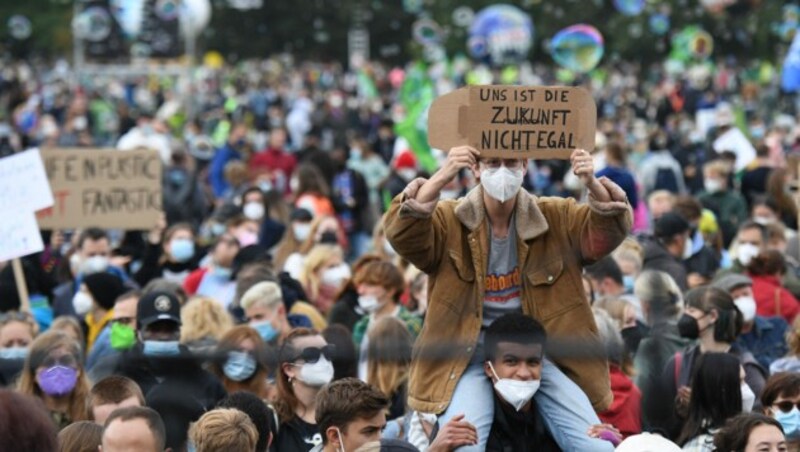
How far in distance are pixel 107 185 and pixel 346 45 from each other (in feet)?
185

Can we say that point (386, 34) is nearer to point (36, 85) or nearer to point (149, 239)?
point (36, 85)

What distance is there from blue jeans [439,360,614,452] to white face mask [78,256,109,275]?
5910 millimetres

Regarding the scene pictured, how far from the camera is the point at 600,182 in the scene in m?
6.53

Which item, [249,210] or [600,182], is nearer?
[600,182]

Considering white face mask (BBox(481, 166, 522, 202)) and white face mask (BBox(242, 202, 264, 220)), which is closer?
white face mask (BBox(481, 166, 522, 202))

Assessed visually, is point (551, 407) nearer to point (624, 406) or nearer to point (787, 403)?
point (787, 403)

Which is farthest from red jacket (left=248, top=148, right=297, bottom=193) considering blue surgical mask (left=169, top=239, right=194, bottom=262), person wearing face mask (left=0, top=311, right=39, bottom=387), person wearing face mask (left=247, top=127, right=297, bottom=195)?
person wearing face mask (left=0, top=311, right=39, bottom=387)

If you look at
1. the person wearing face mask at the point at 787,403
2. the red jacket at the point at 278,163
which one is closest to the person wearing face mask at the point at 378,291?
the person wearing face mask at the point at 787,403

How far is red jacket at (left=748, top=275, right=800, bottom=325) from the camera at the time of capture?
36.6 ft

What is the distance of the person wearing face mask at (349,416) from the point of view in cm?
681

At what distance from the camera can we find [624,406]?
837cm

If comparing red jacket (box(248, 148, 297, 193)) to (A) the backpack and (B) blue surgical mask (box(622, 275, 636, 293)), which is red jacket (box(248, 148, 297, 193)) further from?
(B) blue surgical mask (box(622, 275, 636, 293))

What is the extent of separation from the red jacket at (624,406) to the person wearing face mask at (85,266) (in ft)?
13.1

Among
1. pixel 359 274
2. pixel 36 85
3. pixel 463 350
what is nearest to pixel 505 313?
pixel 463 350
